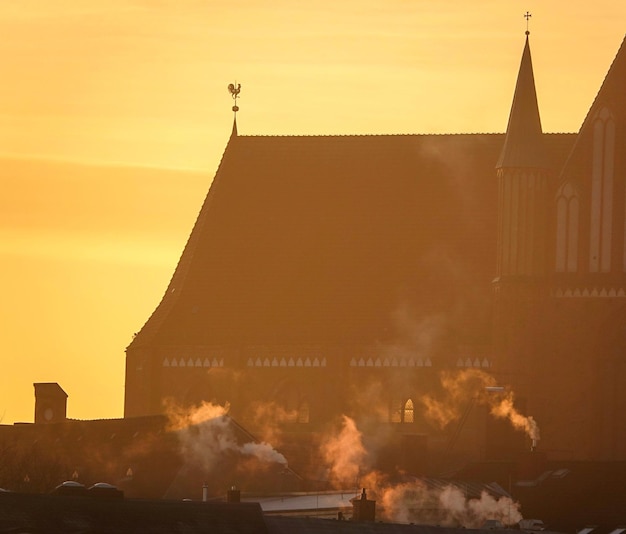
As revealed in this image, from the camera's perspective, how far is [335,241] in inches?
6147

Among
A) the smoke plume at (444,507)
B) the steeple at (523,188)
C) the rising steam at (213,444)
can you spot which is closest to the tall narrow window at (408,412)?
the steeple at (523,188)

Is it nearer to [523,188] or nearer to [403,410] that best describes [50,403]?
[403,410]

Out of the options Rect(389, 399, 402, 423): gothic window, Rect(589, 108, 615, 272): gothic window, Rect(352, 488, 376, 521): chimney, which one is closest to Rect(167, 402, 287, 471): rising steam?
Rect(389, 399, 402, 423): gothic window

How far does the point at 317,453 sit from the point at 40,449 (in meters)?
11.4

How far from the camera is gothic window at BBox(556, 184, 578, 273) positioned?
474 feet

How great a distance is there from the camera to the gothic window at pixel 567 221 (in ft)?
474

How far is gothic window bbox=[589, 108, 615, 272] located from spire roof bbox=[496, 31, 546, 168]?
101 inches

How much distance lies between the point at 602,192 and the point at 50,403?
29.6m

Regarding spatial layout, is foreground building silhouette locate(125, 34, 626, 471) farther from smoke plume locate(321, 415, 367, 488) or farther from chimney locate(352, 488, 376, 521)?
chimney locate(352, 488, 376, 521)

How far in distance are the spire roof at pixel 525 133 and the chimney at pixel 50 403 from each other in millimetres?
26101

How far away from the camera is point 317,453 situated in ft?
463

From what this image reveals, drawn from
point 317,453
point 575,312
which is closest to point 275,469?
point 317,453

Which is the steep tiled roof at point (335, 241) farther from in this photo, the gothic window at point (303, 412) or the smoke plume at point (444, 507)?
the smoke plume at point (444, 507)

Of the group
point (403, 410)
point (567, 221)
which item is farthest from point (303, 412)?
point (567, 221)
